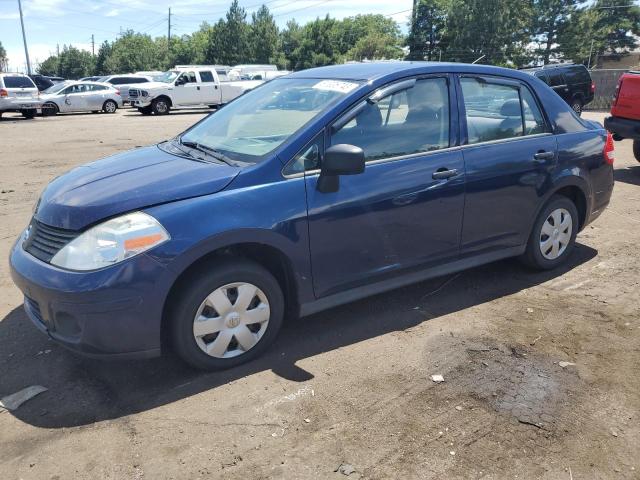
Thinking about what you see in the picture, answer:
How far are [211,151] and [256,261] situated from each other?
0.88 m

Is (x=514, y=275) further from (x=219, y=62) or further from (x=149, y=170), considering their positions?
(x=219, y=62)

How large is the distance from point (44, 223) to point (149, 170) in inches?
26.9

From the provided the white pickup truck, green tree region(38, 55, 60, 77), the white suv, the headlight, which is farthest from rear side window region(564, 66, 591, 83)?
green tree region(38, 55, 60, 77)

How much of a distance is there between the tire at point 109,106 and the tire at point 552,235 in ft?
80.6

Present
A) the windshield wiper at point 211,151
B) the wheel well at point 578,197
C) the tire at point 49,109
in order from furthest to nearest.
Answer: the tire at point 49,109 → the wheel well at point 578,197 → the windshield wiper at point 211,151

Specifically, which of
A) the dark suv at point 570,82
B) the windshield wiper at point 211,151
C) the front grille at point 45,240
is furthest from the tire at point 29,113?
the front grille at point 45,240

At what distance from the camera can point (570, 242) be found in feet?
16.5

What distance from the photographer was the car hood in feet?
9.98

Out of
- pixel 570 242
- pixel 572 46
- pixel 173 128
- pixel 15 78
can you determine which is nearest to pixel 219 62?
pixel 572 46

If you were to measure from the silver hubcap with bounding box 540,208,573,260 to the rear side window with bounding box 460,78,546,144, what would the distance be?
78 cm

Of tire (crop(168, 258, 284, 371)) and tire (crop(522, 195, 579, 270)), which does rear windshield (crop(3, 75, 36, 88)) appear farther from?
tire (crop(522, 195, 579, 270))

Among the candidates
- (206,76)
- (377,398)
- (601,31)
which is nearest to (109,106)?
(206,76)

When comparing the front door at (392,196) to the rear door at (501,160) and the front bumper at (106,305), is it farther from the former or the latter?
the front bumper at (106,305)

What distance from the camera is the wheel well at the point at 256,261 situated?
3107mm
